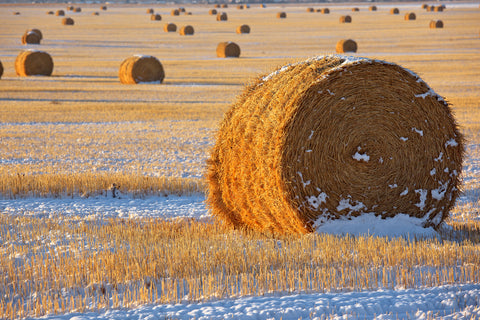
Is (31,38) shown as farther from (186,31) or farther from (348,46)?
(348,46)

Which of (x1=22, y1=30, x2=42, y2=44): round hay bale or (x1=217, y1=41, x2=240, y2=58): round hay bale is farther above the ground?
(x1=22, y1=30, x2=42, y2=44): round hay bale

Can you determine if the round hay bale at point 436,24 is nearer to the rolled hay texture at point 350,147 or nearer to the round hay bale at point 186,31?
the round hay bale at point 186,31

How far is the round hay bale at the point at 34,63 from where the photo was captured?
30.3 meters

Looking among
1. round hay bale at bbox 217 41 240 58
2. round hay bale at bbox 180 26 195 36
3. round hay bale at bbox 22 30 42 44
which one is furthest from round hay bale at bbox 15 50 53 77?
round hay bale at bbox 180 26 195 36

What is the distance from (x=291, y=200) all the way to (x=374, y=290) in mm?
1822

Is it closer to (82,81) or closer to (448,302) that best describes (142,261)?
(448,302)

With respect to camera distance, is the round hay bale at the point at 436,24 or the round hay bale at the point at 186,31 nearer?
the round hay bale at the point at 186,31

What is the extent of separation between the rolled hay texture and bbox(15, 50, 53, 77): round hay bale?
24.4 m

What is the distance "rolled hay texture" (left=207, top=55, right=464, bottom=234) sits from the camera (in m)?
7.48

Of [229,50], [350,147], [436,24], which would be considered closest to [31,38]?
[229,50]

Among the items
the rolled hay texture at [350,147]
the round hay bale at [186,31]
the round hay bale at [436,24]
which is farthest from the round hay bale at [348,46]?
the rolled hay texture at [350,147]

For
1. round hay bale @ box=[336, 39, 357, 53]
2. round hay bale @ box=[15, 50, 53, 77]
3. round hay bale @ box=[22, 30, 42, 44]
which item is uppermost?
round hay bale @ box=[22, 30, 42, 44]

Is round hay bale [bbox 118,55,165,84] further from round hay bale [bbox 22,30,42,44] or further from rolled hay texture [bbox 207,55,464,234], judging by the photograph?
round hay bale [bbox 22,30,42,44]

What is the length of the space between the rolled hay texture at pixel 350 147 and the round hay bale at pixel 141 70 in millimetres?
20352
